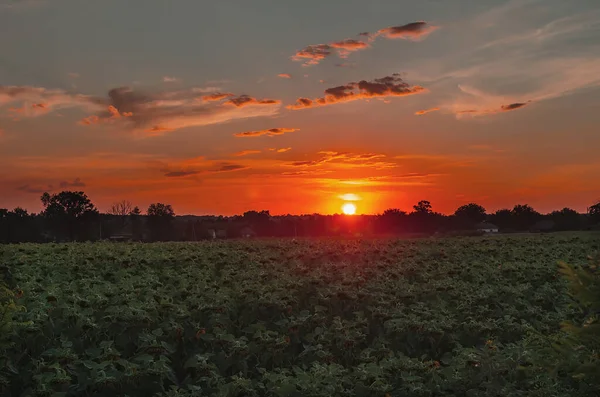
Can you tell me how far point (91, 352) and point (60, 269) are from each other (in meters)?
7.90

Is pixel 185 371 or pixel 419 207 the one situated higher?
pixel 419 207

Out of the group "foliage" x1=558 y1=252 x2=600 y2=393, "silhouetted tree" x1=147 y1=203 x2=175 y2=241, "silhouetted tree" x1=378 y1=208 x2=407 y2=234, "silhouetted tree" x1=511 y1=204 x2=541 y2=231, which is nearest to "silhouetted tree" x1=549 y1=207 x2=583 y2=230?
"silhouetted tree" x1=511 y1=204 x2=541 y2=231

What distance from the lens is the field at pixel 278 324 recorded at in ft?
30.8

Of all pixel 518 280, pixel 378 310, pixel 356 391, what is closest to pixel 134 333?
pixel 356 391

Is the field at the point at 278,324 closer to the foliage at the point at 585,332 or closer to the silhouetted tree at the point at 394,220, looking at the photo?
the foliage at the point at 585,332

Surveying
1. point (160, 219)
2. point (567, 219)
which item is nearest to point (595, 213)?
point (567, 219)

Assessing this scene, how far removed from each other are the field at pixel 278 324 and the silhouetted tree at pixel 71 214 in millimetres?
46508

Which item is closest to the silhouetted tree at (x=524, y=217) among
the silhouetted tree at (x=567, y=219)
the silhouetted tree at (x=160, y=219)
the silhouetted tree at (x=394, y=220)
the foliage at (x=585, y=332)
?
the silhouetted tree at (x=567, y=219)

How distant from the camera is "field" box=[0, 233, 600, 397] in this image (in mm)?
9391

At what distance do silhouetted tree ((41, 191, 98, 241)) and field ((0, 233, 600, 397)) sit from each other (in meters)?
46.5

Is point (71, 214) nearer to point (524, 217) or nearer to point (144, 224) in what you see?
point (144, 224)

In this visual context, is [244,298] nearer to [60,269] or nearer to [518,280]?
[60,269]

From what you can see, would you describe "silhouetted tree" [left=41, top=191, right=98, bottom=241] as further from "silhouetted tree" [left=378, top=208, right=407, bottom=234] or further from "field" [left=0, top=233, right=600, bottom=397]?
"field" [left=0, top=233, right=600, bottom=397]

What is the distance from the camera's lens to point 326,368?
9.42 m
